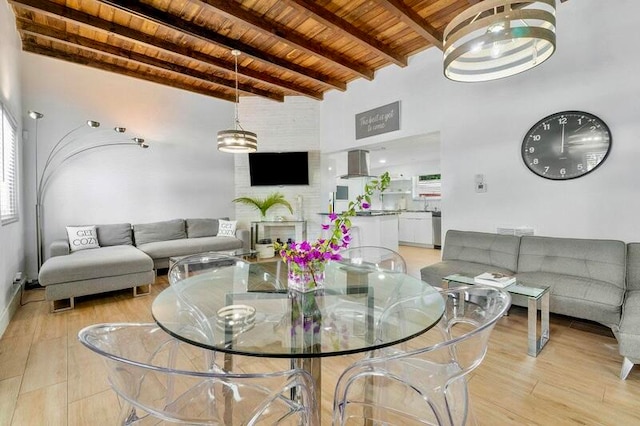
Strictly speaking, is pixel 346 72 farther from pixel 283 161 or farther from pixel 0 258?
pixel 0 258

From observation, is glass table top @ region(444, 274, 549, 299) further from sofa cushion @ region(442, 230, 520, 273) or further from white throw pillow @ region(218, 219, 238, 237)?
white throw pillow @ region(218, 219, 238, 237)

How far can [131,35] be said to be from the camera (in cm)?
357

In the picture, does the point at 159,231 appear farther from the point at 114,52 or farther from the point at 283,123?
the point at 283,123

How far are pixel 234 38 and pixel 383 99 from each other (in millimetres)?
2352

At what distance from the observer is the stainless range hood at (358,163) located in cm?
554

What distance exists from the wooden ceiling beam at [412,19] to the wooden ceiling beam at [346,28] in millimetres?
551

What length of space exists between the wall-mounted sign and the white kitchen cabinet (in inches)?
123

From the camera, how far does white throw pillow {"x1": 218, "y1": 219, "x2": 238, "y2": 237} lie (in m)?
5.52

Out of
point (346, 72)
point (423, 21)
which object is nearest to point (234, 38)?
point (346, 72)

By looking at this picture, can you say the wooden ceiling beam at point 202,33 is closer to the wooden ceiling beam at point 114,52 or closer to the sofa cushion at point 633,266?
the wooden ceiling beam at point 114,52

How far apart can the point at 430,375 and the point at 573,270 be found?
91.1 inches

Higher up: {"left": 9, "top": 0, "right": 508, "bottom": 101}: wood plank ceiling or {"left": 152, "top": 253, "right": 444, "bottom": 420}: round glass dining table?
{"left": 9, "top": 0, "right": 508, "bottom": 101}: wood plank ceiling

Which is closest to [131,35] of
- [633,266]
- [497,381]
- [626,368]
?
[497,381]

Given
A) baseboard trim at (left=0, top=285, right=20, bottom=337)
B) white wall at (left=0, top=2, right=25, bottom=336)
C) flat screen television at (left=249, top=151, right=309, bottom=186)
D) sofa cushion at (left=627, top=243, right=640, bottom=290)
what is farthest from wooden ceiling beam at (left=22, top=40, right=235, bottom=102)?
sofa cushion at (left=627, top=243, right=640, bottom=290)
